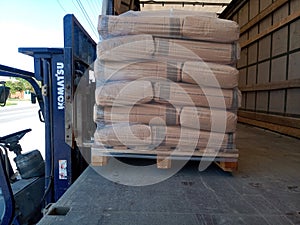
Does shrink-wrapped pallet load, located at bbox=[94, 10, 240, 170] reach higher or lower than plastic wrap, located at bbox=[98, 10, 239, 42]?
lower

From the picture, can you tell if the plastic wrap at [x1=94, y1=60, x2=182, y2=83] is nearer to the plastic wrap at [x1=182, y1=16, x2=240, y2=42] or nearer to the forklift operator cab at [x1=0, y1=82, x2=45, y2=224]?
the plastic wrap at [x1=182, y1=16, x2=240, y2=42]

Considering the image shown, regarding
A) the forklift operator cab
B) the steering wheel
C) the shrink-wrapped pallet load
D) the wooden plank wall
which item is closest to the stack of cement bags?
the shrink-wrapped pallet load

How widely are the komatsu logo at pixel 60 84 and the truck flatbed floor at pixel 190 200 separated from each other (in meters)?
0.64

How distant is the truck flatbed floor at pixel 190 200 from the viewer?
1.32 meters

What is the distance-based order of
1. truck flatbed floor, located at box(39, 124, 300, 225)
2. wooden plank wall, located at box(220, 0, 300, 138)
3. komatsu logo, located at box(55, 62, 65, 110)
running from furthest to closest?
wooden plank wall, located at box(220, 0, 300, 138)
komatsu logo, located at box(55, 62, 65, 110)
truck flatbed floor, located at box(39, 124, 300, 225)

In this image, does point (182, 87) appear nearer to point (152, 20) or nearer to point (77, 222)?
point (152, 20)

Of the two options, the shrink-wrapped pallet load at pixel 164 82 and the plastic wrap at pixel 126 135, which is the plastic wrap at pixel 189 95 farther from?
the plastic wrap at pixel 126 135

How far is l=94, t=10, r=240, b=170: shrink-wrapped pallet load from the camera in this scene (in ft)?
6.66

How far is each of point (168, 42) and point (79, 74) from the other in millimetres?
943

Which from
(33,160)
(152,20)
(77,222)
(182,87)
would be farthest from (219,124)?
(33,160)

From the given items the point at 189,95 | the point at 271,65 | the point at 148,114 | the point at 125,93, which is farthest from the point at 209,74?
the point at 271,65

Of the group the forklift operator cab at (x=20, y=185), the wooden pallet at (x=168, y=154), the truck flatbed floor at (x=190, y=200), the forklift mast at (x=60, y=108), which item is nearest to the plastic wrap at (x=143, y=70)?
the forklift mast at (x=60, y=108)

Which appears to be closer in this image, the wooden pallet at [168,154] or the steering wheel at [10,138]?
the wooden pallet at [168,154]

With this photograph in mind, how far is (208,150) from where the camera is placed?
209 cm
